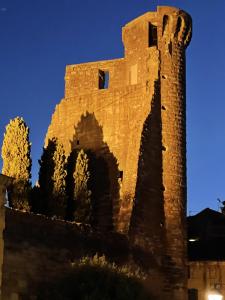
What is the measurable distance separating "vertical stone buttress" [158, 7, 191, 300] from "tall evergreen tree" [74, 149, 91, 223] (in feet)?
12.0

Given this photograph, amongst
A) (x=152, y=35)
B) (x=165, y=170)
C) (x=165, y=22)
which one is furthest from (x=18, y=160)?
(x=165, y=22)

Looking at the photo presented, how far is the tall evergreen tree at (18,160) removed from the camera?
29797 mm

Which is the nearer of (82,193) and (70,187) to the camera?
(82,193)

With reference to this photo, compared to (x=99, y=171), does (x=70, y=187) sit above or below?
below

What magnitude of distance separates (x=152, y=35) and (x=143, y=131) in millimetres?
5485

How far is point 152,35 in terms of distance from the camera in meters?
36.4

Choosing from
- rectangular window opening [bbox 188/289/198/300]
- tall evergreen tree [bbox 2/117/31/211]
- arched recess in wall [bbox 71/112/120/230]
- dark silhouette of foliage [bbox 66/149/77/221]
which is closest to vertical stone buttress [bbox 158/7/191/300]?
arched recess in wall [bbox 71/112/120/230]

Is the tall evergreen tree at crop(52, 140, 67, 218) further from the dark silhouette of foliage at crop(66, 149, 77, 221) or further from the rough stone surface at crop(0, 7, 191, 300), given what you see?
the rough stone surface at crop(0, 7, 191, 300)

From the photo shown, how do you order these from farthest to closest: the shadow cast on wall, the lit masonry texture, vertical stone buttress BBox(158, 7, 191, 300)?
vertical stone buttress BBox(158, 7, 191, 300)
the lit masonry texture
the shadow cast on wall

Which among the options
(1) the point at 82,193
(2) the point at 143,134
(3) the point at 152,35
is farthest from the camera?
(3) the point at 152,35

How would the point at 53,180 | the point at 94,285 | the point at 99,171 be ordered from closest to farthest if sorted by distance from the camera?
1. the point at 94,285
2. the point at 53,180
3. the point at 99,171

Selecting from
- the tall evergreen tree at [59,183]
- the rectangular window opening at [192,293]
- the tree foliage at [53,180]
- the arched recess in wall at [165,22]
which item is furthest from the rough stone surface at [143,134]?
the rectangular window opening at [192,293]

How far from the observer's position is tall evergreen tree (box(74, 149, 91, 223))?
3209cm

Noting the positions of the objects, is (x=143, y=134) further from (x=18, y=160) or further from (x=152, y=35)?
(x=18, y=160)
